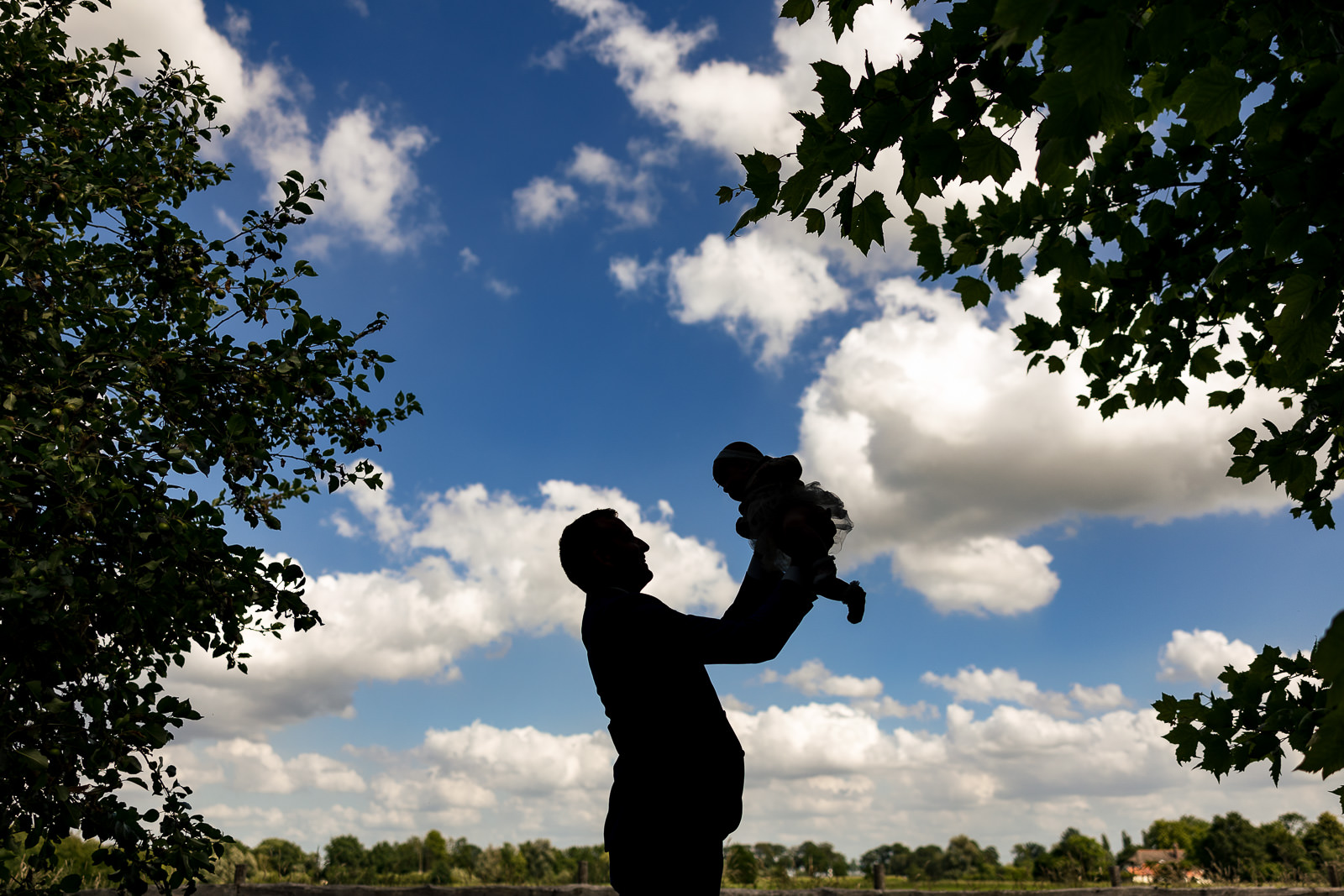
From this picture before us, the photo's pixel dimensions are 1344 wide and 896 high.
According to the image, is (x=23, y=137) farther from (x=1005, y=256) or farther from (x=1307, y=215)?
(x=1307, y=215)

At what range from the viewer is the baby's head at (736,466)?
2.90 meters

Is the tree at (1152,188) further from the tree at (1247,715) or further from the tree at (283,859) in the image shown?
the tree at (283,859)

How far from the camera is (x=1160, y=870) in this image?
17781mm

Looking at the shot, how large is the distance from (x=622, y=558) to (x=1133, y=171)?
138 inches

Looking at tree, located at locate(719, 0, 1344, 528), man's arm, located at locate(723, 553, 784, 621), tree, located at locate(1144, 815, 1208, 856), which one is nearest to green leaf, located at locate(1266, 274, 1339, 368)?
tree, located at locate(719, 0, 1344, 528)

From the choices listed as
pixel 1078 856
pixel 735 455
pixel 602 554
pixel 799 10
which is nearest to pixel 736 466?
pixel 735 455

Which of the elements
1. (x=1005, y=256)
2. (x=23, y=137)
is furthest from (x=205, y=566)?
(x=1005, y=256)

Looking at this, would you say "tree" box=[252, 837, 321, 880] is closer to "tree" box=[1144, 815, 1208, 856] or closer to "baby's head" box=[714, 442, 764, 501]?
"baby's head" box=[714, 442, 764, 501]

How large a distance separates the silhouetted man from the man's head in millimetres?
125

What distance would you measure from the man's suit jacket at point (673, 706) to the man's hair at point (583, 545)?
221 millimetres

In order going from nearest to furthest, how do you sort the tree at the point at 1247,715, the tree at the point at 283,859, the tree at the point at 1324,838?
the tree at the point at 1247,715
the tree at the point at 283,859
the tree at the point at 1324,838

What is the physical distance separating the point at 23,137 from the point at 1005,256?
6998 mm

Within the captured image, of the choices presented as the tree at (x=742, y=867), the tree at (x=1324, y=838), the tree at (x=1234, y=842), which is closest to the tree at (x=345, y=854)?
the tree at (x=742, y=867)

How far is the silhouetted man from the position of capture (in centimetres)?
243
